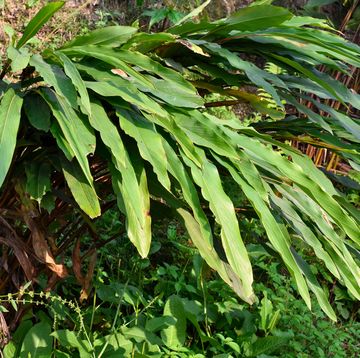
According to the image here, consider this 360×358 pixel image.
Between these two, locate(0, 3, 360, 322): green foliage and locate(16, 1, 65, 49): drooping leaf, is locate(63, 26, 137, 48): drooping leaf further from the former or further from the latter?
locate(16, 1, 65, 49): drooping leaf

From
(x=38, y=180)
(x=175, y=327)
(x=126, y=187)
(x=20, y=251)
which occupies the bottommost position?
(x=175, y=327)

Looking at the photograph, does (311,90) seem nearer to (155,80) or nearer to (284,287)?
(155,80)

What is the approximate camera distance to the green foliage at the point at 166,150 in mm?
1806

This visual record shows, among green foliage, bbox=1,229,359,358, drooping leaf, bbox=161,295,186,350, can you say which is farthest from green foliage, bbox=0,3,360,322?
drooping leaf, bbox=161,295,186,350

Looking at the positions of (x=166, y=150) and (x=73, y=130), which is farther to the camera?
(x=166, y=150)

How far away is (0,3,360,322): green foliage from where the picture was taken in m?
1.81

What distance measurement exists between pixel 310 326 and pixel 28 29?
182 cm

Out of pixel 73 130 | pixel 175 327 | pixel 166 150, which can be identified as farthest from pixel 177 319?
pixel 73 130

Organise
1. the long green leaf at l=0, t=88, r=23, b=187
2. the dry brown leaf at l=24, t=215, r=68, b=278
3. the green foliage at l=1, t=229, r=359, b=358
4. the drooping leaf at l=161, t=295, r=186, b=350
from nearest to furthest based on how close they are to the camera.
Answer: the long green leaf at l=0, t=88, r=23, b=187 < the dry brown leaf at l=24, t=215, r=68, b=278 < the green foliage at l=1, t=229, r=359, b=358 < the drooping leaf at l=161, t=295, r=186, b=350

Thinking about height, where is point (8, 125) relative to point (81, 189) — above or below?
above

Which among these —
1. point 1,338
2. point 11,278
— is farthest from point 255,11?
point 1,338

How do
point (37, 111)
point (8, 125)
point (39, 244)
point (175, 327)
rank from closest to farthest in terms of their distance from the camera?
point (8, 125) → point (37, 111) → point (39, 244) → point (175, 327)

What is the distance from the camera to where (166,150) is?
1.91 metres

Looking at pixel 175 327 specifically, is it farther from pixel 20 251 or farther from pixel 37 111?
pixel 37 111
